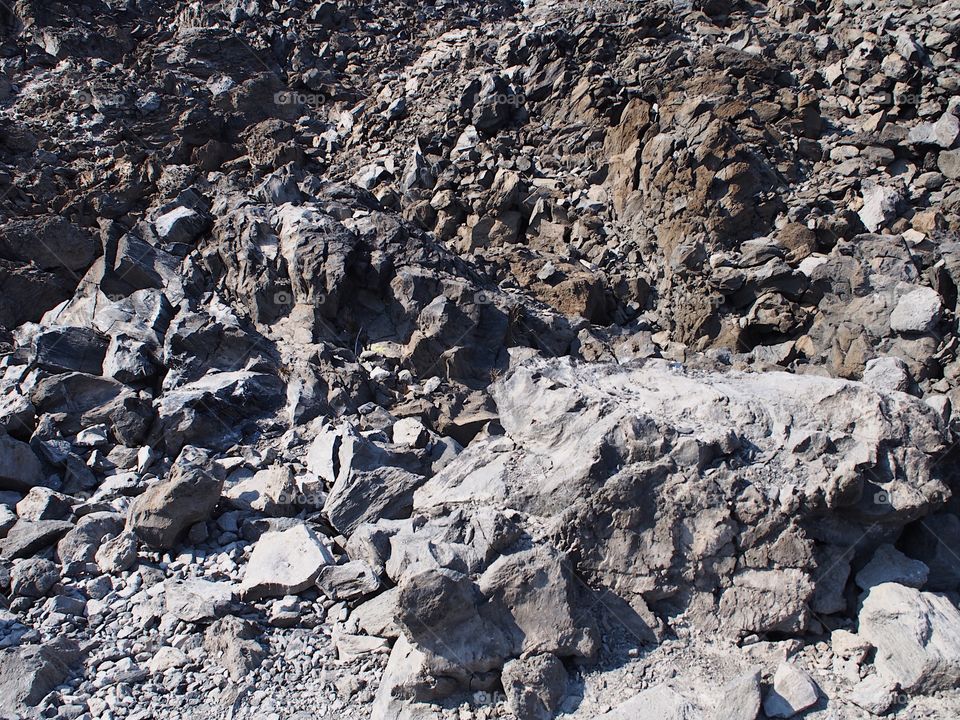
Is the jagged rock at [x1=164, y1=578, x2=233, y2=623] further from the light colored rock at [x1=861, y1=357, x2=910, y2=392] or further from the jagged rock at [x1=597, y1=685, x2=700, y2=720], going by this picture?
the light colored rock at [x1=861, y1=357, x2=910, y2=392]

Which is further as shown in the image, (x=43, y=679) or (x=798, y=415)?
(x=798, y=415)

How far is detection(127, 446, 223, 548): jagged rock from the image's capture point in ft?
20.5

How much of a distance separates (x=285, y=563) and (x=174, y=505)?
1204 mm

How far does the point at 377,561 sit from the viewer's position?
6.02 meters

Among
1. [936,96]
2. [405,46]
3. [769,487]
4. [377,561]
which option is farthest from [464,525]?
[405,46]

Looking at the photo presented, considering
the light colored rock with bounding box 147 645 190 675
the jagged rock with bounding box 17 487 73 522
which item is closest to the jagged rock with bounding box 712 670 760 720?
the light colored rock with bounding box 147 645 190 675

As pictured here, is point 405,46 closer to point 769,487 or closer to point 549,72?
point 549,72

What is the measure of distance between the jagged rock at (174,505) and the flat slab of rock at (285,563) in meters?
0.69

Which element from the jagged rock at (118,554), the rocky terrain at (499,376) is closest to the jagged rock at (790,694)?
the rocky terrain at (499,376)

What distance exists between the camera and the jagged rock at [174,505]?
6262mm

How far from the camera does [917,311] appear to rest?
29.3ft

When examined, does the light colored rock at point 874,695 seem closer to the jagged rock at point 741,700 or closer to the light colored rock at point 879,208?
the jagged rock at point 741,700

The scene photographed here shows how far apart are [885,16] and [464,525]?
Result: 1537 cm

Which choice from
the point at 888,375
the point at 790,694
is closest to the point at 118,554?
the point at 790,694
